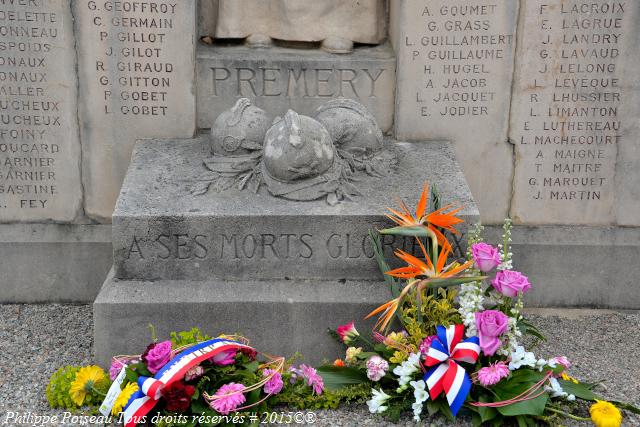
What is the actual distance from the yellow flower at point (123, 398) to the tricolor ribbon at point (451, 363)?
1.36m

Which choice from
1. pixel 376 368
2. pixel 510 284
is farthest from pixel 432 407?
pixel 510 284

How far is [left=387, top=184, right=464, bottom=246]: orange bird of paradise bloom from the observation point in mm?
4090

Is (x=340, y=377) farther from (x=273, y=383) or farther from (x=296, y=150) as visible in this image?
(x=296, y=150)

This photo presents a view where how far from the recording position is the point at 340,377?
4113 mm

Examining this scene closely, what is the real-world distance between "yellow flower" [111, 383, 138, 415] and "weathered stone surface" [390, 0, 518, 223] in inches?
97.0

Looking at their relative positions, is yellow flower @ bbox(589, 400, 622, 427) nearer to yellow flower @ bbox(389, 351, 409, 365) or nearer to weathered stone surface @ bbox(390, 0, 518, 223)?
yellow flower @ bbox(389, 351, 409, 365)

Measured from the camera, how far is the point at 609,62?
5223mm

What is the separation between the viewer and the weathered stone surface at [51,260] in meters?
5.31

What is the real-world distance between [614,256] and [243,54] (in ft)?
9.15

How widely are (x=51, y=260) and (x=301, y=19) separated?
228 centimetres

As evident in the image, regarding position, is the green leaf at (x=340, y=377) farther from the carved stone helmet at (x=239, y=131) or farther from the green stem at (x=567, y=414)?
the carved stone helmet at (x=239, y=131)

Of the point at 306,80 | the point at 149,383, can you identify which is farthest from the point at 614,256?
the point at 149,383

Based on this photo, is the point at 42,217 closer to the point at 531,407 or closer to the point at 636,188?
the point at 531,407

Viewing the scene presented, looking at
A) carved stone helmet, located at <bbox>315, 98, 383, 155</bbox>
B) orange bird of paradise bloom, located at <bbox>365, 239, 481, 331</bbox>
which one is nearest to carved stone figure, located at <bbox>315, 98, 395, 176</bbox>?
carved stone helmet, located at <bbox>315, 98, 383, 155</bbox>
